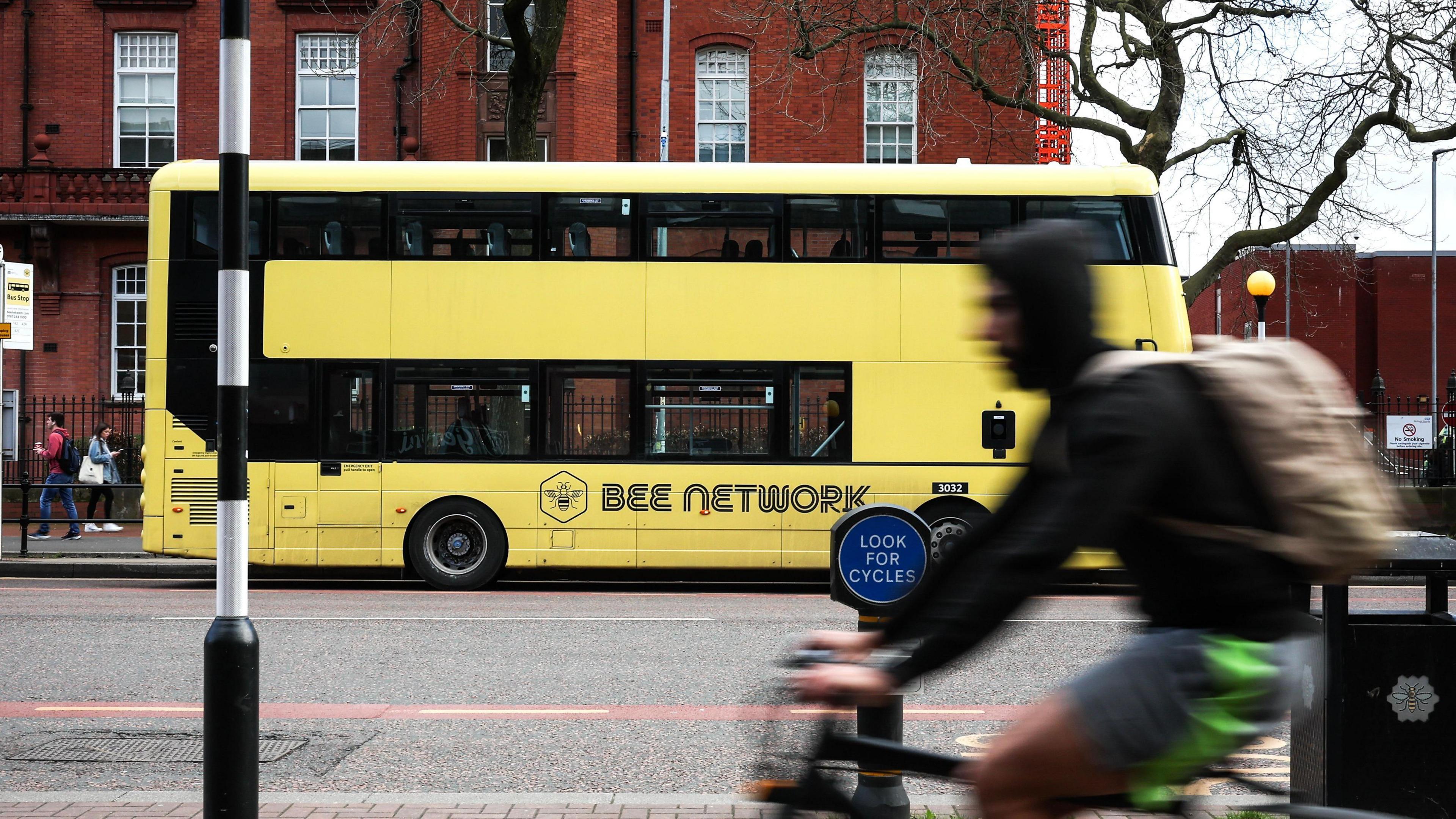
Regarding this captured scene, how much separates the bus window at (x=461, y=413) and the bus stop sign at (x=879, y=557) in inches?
403

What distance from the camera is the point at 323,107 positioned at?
26672mm

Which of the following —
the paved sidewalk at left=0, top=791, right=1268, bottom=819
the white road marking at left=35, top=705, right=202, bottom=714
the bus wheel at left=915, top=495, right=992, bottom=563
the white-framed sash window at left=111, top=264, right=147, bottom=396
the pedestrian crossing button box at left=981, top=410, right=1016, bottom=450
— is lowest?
the white road marking at left=35, top=705, right=202, bottom=714

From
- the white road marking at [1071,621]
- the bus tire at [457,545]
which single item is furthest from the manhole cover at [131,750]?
the bus tire at [457,545]

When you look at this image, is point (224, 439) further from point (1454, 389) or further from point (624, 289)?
point (1454, 389)

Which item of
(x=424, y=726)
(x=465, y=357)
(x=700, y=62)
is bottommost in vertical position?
(x=424, y=726)

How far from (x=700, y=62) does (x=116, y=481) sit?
13347 millimetres

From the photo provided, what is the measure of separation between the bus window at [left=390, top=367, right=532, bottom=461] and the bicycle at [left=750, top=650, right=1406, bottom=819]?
37.3ft

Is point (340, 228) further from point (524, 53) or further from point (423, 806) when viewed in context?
point (423, 806)

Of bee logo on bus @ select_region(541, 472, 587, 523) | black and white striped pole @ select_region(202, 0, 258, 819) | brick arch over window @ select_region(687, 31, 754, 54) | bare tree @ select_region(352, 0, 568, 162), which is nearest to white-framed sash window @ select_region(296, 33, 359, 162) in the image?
bare tree @ select_region(352, 0, 568, 162)

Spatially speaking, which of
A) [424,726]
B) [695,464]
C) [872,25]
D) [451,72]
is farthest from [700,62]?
[424,726]

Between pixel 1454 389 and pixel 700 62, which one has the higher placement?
pixel 700 62

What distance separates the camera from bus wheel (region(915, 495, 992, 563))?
44.2ft

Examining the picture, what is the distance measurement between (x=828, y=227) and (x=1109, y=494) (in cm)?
1180

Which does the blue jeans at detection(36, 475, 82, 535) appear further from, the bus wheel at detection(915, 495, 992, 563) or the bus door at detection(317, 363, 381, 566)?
→ the bus wheel at detection(915, 495, 992, 563)
